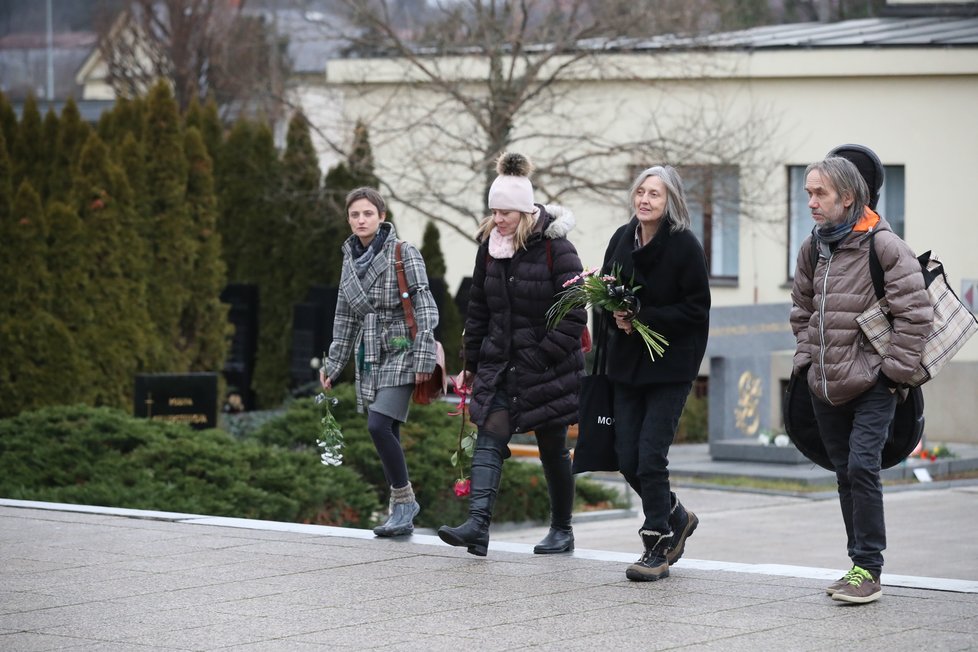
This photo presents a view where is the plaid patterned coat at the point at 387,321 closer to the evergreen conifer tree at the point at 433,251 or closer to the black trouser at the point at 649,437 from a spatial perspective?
the black trouser at the point at 649,437

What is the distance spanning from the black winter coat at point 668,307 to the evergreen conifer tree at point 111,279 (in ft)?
35.2

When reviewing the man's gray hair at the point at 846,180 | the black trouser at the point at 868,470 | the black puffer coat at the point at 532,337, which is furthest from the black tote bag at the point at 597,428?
the man's gray hair at the point at 846,180

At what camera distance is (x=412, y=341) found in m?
8.96

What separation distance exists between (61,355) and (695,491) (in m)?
6.73

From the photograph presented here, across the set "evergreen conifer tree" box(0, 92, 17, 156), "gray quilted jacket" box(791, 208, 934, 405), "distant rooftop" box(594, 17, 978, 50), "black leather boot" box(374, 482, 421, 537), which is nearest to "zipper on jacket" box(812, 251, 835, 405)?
"gray quilted jacket" box(791, 208, 934, 405)

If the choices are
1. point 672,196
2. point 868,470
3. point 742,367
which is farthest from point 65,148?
point 868,470

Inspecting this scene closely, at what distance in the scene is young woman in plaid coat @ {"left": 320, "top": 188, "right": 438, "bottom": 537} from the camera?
8938 mm

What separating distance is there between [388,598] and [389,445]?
74.0 inches

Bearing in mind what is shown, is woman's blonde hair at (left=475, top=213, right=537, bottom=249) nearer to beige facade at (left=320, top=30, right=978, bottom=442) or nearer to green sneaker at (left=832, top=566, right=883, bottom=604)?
green sneaker at (left=832, top=566, right=883, bottom=604)

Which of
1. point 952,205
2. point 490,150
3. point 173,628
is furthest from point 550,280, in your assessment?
point 952,205

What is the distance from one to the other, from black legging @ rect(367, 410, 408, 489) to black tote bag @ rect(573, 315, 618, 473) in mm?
1452

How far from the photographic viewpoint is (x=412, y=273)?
355 inches

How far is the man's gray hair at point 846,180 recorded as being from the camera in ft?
23.7

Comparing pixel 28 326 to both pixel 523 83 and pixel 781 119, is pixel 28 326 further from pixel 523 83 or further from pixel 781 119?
pixel 781 119
